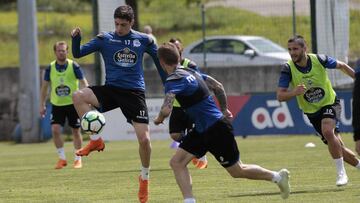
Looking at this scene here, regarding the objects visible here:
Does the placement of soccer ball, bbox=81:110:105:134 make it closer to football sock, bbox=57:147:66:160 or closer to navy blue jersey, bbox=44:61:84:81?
football sock, bbox=57:147:66:160

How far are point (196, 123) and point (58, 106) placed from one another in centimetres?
870

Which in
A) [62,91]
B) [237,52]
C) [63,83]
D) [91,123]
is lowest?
[237,52]

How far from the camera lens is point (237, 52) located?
29797 mm

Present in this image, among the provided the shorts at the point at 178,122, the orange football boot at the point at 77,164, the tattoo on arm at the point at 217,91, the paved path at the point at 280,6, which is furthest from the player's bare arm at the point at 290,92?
the paved path at the point at 280,6

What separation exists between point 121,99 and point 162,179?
2.65 meters

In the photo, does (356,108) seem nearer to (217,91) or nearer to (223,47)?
(217,91)

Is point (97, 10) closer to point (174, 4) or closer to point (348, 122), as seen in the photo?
point (348, 122)

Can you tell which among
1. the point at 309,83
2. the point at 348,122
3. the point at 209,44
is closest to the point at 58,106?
the point at 309,83

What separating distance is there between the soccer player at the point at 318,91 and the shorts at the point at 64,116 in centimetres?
618

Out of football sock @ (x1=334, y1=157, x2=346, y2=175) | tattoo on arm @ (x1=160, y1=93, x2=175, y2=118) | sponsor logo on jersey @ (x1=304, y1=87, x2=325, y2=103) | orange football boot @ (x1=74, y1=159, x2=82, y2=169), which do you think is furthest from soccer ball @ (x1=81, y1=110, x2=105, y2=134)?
orange football boot @ (x1=74, y1=159, x2=82, y2=169)

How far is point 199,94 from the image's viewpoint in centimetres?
1064

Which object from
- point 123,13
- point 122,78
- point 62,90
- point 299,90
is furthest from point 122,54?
point 62,90

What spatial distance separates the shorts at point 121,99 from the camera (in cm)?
1295

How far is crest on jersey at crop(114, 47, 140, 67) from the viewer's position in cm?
1335
